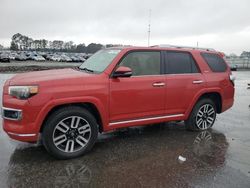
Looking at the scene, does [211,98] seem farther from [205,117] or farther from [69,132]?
[69,132]

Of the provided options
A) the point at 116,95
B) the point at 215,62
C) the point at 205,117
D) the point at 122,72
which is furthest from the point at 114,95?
the point at 215,62

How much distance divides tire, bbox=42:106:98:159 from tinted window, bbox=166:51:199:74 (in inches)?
79.3

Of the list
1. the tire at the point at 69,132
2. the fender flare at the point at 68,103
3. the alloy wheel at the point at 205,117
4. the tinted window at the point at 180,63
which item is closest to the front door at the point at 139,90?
the fender flare at the point at 68,103

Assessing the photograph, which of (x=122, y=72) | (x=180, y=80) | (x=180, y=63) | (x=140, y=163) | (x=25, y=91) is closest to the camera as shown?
(x=25, y=91)

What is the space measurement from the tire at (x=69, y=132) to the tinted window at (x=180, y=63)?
79.3 inches

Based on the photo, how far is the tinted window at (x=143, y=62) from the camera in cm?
534

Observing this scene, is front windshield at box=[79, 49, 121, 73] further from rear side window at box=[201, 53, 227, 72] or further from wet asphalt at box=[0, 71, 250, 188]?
rear side window at box=[201, 53, 227, 72]

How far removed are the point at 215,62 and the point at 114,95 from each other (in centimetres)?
290

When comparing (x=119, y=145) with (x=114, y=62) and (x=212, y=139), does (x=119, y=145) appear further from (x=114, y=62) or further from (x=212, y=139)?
A: (x=212, y=139)

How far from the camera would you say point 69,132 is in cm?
471

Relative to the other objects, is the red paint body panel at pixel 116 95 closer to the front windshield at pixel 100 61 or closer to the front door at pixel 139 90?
the front door at pixel 139 90

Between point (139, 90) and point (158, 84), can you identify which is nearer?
point (139, 90)

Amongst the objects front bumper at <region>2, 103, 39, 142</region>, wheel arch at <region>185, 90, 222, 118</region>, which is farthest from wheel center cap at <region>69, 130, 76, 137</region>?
wheel arch at <region>185, 90, 222, 118</region>

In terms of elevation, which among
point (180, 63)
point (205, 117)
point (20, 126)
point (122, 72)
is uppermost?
point (180, 63)
